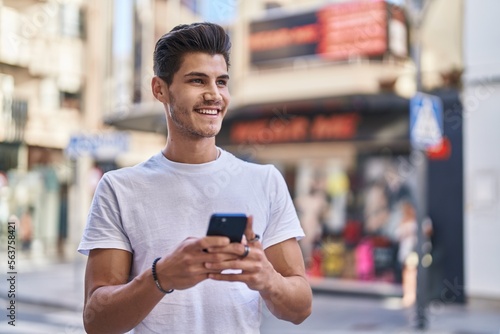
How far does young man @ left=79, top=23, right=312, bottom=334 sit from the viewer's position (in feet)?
4.92

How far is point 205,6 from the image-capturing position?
9.13 meters

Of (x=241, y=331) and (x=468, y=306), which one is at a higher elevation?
(x=241, y=331)

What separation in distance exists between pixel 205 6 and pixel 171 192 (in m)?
7.93

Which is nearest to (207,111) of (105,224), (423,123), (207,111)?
(207,111)

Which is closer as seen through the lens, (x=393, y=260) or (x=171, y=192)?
(x=171, y=192)

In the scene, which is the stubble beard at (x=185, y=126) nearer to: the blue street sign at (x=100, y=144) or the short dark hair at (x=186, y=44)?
the short dark hair at (x=186, y=44)

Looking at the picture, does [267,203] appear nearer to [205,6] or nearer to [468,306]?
[205,6]

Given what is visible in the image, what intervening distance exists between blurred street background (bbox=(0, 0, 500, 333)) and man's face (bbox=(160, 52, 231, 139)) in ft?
20.1

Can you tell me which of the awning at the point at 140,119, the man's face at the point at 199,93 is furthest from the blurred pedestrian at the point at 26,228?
the man's face at the point at 199,93

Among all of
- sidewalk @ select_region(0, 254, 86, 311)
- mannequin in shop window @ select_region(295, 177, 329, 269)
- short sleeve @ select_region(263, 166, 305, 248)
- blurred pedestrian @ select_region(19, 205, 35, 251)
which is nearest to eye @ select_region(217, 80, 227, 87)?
short sleeve @ select_region(263, 166, 305, 248)

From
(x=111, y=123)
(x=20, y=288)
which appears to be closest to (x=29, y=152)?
(x=111, y=123)

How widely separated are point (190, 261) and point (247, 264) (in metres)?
0.12

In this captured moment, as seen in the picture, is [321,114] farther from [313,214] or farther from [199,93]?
[199,93]

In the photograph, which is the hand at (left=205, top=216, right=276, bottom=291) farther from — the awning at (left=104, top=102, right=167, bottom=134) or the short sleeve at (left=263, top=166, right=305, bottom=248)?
the awning at (left=104, top=102, right=167, bottom=134)
